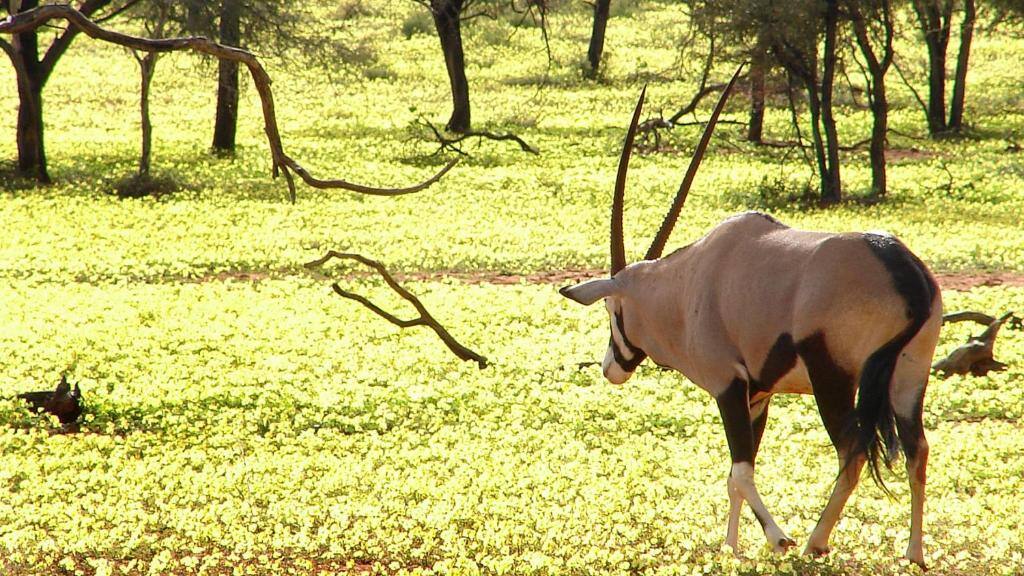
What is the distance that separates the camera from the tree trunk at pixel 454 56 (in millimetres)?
39250

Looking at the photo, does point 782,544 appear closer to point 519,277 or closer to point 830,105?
point 519,277

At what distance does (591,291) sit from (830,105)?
2130cm

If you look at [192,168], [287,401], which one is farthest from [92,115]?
[287,401]

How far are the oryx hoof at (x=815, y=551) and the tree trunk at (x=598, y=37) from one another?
47.9 meters

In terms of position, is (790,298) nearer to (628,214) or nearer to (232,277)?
(232,277)

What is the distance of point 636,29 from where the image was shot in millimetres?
70375

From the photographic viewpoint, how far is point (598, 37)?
54.7 m

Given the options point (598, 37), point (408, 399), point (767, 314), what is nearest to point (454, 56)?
point (598, 37)

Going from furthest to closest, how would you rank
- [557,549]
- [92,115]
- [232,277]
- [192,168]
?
[92,115] < [192,168] < [232,277] < [557,549]

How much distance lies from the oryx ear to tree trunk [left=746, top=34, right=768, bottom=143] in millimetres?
19505

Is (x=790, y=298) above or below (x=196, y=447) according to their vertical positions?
above

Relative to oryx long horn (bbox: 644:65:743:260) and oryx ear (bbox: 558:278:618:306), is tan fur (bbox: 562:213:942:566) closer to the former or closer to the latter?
oryx ear (bbox: 558:278:618:306)

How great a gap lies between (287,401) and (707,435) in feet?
14.2

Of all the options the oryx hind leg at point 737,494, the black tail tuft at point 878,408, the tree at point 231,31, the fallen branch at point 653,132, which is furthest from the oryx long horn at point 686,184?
the fallen branch at point 653,132
